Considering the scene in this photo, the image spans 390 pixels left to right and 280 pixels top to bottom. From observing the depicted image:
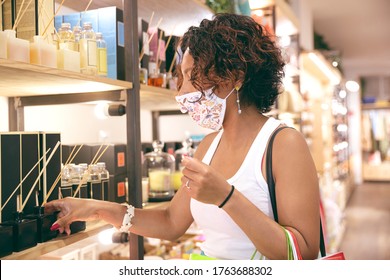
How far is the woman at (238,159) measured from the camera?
109 cm

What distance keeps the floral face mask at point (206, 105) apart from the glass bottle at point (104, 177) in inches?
13.9

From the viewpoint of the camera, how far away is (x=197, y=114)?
1343 mm

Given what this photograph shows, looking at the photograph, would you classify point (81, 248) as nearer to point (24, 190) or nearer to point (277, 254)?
point (24, 190)

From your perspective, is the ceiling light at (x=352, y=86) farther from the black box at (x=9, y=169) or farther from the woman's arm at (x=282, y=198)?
the black box at (x=9, y=169)

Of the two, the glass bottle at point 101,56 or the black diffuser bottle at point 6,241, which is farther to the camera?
the glass bottle at point 101,56

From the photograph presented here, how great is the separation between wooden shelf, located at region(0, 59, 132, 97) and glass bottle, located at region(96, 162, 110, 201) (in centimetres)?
26

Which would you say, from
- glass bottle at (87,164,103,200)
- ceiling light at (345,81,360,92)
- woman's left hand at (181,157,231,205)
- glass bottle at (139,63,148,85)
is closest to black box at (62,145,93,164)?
glass bottle at (87,164,103,200)

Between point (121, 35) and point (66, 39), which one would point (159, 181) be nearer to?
point (121, 35)

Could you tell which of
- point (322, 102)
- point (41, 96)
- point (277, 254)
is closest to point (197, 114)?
point (277, 254)

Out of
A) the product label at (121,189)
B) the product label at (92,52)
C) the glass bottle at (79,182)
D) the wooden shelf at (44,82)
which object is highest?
the product label at (92,52)

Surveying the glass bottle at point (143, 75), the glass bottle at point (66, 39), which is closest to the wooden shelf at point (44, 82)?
the glass bottle at point (66, 39)

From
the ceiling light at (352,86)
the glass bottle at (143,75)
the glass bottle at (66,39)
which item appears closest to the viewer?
the glass bottle at (66,39)

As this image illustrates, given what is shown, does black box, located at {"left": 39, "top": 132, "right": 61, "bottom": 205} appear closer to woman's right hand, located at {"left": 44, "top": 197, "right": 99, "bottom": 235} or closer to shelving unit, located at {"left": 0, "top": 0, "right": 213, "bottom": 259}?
woman's right hand, located at {"left": 44, "top": 197, "right": 99, "bottom": 235}

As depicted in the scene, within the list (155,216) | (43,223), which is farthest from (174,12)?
(43,223)
